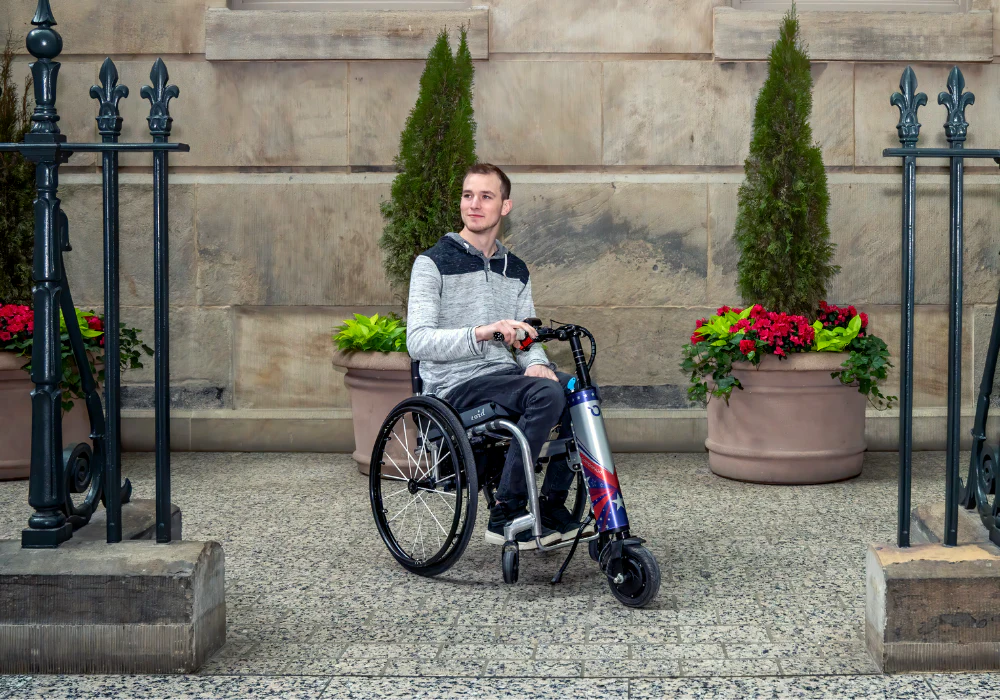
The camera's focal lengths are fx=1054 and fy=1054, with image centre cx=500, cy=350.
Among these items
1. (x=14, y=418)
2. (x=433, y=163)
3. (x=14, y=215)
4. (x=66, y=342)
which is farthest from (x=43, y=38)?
(x=14, y=215)

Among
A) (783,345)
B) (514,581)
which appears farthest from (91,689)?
(783,345)

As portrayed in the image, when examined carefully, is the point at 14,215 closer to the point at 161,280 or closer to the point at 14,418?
the point at 14,418

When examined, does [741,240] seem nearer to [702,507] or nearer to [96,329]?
[702,507]

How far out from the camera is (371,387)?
227 inches

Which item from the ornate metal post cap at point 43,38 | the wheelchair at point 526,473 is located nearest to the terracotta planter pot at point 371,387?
the wheelchair at point 526,473

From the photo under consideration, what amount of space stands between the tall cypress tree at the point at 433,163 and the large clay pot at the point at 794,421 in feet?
6.00

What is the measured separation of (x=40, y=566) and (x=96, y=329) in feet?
10.8

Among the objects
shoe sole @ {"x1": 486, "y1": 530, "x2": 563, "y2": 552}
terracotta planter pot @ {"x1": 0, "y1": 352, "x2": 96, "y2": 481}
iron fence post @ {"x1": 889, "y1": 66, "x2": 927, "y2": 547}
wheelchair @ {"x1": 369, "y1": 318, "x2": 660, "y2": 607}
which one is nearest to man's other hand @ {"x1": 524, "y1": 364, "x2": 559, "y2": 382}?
wheelchair @ {"x1": 369, "y1": 318, "x2": 660, "y2": 607}

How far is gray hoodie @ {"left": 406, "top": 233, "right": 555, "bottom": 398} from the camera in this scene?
156 inches

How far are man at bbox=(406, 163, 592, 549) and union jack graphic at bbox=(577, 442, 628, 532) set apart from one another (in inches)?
8.8

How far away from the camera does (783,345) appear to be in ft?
18.3

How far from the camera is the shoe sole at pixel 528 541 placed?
370 centimetres

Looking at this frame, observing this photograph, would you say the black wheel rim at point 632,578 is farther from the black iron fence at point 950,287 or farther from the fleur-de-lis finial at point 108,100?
the fleur-de-lis finial at point 108,100

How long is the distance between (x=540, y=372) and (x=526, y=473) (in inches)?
17.2
